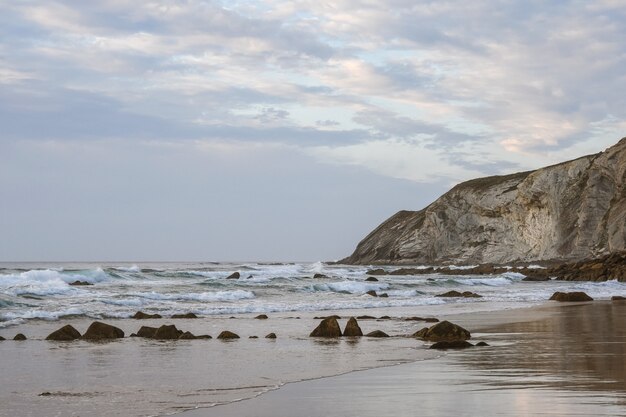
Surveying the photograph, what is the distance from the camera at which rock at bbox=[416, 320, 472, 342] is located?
591 inches

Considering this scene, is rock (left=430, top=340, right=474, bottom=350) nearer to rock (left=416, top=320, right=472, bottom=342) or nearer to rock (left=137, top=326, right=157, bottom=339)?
rock (left=416, top=320, right=472, bottom=342)

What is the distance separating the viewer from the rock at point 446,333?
15.0 m

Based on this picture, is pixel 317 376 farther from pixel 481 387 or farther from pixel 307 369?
pixel 481 387

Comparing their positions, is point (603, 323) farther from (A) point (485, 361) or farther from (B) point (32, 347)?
(B) point (32, 347)

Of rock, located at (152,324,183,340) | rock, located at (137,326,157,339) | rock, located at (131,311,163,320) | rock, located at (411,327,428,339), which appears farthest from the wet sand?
rock, located at (131,311,163,320)

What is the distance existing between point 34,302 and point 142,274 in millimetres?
24248

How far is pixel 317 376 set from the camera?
10133mm

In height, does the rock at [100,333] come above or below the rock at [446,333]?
above

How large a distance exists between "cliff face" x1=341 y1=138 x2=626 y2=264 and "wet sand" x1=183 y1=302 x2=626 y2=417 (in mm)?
54256

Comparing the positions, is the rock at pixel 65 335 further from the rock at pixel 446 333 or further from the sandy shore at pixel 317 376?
the rock at pixel 446 333

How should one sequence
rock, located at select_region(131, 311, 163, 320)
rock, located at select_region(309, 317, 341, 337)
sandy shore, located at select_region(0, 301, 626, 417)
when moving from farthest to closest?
rock, located at select_region(131, 311, 163, 320) → rock, located at select_region(309, 317, 341, 337) → sandy shore, located at select_region(0, 301, 626, 417)

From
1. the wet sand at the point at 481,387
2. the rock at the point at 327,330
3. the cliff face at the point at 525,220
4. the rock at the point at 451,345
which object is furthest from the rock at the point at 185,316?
the cliff face at the point at 525,220

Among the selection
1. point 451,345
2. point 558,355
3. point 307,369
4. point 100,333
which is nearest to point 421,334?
point 451,345

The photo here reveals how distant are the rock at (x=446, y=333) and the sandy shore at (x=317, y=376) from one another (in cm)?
45
